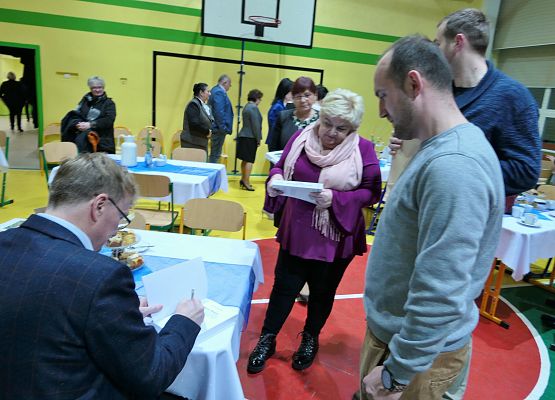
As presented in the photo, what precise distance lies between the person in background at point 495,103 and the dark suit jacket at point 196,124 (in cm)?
451

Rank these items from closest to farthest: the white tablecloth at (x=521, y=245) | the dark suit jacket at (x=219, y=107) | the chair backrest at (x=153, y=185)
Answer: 1. the white tablecloth at (x=521, y=245)
2. the chair backrest at (x=153, y=185)
3. the dark suit jacket at (x=219, y=107)

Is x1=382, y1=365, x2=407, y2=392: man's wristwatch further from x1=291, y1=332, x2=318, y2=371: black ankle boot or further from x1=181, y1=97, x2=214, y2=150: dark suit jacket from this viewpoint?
x1=181, y1=97, x2=214, y2=150: dark suit jacket

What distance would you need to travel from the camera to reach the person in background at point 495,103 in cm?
142

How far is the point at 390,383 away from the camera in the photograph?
96 cm

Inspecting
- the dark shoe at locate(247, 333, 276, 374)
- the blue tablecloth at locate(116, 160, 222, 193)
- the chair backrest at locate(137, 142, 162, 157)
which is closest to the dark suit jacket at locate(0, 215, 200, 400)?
the dark shoe at locate(247, 333, 276, 374)

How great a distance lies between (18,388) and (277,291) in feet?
4.96

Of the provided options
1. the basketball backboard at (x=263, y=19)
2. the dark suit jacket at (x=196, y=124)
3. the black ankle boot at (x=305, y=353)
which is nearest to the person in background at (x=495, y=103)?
the black ankle boot at (x=305, y=353)

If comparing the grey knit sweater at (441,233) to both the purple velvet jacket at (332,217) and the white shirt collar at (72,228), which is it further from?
the purple velvet jacket at (332,217)

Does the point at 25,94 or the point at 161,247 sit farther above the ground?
the point at 25,94

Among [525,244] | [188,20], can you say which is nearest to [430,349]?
[525,244]

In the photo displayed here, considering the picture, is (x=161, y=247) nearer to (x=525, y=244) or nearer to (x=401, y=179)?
(x=401, y=179)

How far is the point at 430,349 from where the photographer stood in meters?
0.86

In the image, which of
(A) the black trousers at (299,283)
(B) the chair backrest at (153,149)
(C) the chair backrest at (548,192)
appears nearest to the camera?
(A) the black trousers at (299,283)

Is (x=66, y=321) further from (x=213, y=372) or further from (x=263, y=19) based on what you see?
(x=263, y=19)
